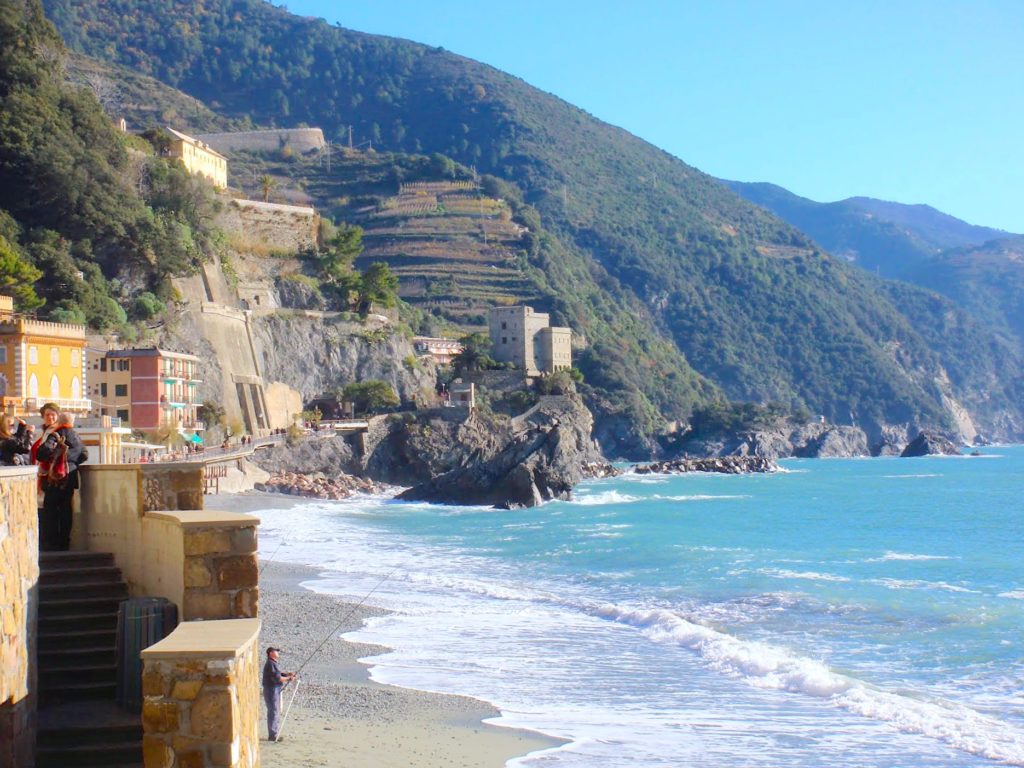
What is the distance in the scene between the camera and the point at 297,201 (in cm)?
11062

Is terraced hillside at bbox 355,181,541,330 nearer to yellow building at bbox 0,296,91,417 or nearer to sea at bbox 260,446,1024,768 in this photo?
sea at bbox 260,446,1024,768

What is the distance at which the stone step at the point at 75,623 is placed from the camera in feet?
23.8

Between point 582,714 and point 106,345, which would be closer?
point 582,714

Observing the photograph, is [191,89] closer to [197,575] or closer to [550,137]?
[550,137]

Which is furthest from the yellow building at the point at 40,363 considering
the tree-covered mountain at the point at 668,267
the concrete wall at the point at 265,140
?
the concrete wall at the point at 265,140

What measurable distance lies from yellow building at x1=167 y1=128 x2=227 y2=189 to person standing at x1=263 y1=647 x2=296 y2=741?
5724 centimetres

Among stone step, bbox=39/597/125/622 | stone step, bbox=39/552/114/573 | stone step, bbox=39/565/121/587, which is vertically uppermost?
stone step, bbox=39/552/114/573

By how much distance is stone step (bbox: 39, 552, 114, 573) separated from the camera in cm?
786

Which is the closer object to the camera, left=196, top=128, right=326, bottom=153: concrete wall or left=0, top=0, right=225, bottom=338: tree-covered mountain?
left=0, top=0, right=225, bottom=338: tree-covered mountain

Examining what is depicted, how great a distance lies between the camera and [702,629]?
18.0 meters

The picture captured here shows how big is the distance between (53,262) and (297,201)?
66287 millimetres

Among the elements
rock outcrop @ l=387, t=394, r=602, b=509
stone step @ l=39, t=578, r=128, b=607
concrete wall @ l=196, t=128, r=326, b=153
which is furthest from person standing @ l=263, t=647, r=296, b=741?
concrete wall @ l=196, t=128, r=326, b=153

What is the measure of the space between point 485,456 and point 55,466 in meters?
56.4

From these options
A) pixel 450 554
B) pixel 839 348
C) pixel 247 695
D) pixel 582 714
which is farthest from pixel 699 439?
pixel 247 695
